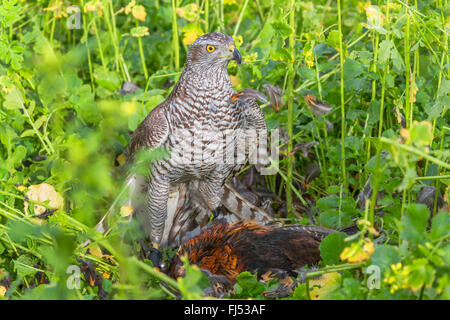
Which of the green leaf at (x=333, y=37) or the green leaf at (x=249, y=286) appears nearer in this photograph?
the green leaf at (x=249, y=286)

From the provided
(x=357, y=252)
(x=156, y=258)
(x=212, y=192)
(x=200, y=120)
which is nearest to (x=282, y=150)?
(x=212, y=192)

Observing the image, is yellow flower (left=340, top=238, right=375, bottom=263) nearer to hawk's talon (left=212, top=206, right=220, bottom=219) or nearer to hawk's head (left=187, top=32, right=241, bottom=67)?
hawk's head (left=187, top=32, right=241, bottom=67)

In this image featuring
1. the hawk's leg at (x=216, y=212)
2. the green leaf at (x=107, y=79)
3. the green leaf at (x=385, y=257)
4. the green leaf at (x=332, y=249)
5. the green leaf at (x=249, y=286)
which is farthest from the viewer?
the green leaf at (x=107, y=79)

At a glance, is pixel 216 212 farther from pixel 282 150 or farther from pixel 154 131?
pixel 154 131

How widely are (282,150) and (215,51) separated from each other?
0.75 m

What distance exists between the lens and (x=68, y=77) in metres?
3.46

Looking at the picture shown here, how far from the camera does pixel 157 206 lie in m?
3.00

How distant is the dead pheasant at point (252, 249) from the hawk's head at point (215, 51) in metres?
0.80

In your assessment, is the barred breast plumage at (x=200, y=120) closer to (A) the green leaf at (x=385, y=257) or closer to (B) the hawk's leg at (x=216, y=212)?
(B) the hawk's leg at (x=216, y=212)

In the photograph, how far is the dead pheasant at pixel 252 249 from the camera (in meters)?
2.56

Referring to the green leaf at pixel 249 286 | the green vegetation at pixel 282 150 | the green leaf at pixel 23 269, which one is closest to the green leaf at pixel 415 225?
the green vegetation at pixel 282 150

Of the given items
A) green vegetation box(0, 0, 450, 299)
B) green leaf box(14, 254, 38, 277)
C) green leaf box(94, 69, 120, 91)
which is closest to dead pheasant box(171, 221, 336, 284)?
green vegetation box(0, 0, 450, 299)
